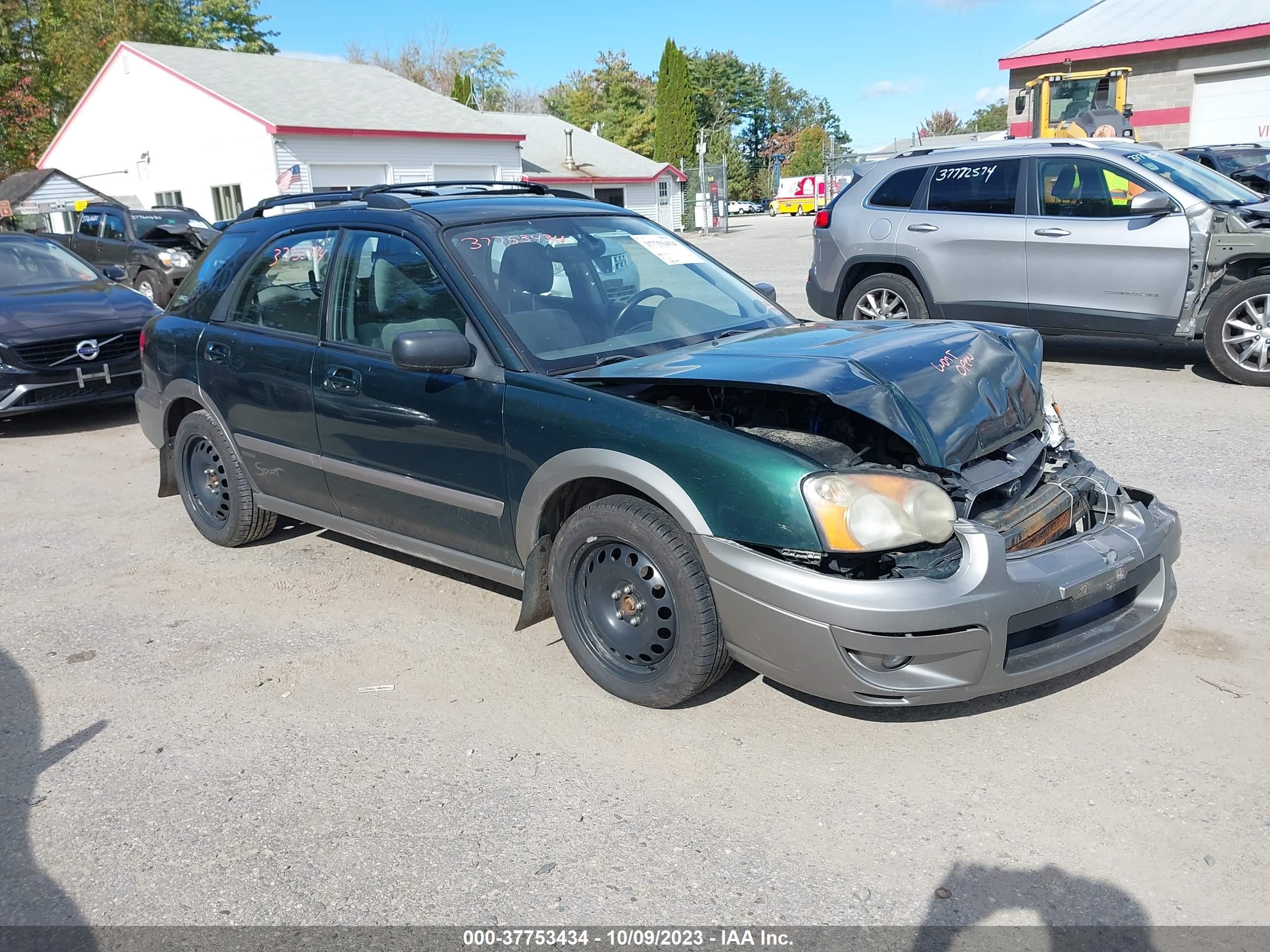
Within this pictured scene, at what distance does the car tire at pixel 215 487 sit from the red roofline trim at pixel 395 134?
24855mm

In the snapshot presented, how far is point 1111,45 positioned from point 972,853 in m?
24.8

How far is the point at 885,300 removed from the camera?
944cm

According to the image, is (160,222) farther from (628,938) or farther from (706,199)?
(706,199)

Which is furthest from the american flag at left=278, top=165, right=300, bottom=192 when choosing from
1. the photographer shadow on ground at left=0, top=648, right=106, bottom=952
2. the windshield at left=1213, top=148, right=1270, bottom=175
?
the photographer shadow on ground at left=0, top=648, right=106, bottom=952

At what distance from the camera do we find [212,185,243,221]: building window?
30250 millimetres

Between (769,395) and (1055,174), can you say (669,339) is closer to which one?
(769,395)

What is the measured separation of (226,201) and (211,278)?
28.0 metres

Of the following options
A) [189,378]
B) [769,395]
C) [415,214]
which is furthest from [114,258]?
[769,395]

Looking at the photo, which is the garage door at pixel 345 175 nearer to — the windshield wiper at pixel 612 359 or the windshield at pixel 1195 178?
the windshield at pixel 1195 178

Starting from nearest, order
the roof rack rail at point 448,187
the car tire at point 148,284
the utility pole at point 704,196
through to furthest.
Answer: the roof rack rail at point 448,187
the car tire at point 148,284
the utility pole at point 704,196

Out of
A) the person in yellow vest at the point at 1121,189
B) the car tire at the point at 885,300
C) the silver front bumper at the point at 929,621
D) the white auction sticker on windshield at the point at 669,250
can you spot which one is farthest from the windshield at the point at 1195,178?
the silver front bumper at the point at 929,621

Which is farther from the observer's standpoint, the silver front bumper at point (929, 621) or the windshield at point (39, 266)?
the windshield at point (39, 266)

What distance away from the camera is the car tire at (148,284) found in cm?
1755

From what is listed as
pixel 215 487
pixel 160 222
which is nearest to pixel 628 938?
pixel 215 487
